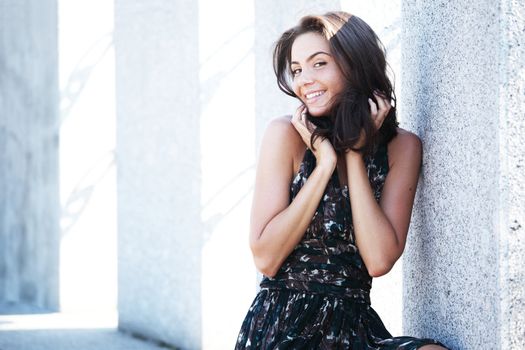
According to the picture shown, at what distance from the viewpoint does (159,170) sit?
637 centimetres

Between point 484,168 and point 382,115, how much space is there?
820mm

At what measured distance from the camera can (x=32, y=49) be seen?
8.72m

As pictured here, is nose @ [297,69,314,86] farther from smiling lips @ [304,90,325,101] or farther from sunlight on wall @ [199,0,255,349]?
sunlight on wall @ [199,0,255,349]

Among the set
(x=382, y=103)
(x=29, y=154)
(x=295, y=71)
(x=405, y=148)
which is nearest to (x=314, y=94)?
(x=295, y=71)

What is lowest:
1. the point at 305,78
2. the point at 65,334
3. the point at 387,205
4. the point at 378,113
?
the point at 65,334

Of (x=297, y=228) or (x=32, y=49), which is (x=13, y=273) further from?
(x=297, y=228)

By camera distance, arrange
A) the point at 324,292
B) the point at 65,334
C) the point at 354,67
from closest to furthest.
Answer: the point at 324,292 → the point at 354,67 → the point at 65,334

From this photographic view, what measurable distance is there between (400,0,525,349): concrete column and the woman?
0.12m

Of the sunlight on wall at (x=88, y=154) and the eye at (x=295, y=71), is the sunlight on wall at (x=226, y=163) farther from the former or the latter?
the eye at (x=295, y=71)

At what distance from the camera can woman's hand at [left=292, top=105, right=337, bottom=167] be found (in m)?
2.94

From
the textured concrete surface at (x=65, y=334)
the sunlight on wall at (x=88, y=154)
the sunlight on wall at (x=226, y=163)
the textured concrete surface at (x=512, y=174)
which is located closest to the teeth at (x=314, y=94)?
the textured concrete surface at (x=512, y=174)

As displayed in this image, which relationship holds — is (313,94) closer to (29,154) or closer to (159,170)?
(159,170)

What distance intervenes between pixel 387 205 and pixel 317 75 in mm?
481

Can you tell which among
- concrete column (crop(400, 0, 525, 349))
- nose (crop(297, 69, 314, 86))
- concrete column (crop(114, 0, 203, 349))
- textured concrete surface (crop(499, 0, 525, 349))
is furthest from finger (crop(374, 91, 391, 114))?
concrete column (crop(114, 0, 203, 349))
